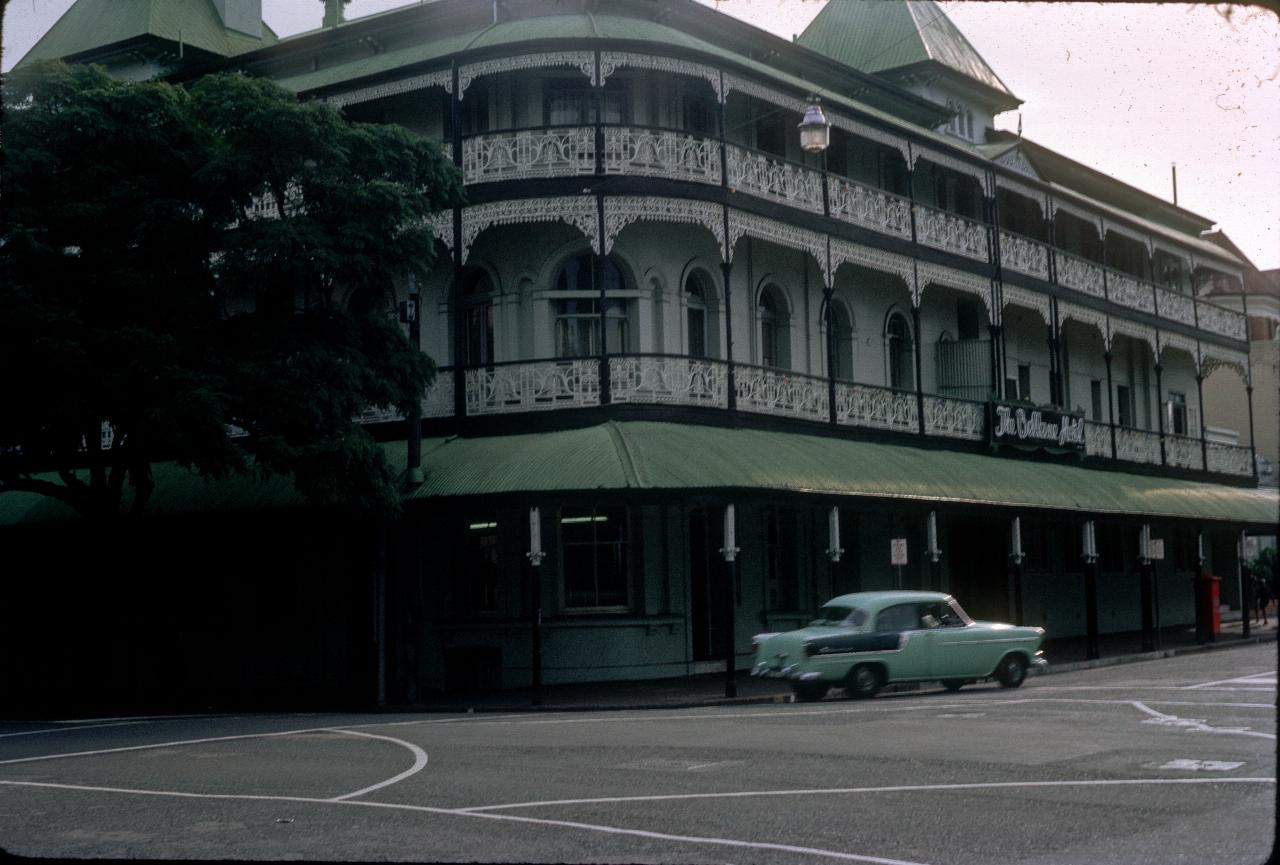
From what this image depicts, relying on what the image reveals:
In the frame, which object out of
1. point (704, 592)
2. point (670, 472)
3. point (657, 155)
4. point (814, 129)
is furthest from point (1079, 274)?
point (670, 472)

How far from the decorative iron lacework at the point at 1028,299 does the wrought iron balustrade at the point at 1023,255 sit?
430 mm

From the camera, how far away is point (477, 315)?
91.1ft

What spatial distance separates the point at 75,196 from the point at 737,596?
1287cm

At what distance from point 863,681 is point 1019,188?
1733 centimetres

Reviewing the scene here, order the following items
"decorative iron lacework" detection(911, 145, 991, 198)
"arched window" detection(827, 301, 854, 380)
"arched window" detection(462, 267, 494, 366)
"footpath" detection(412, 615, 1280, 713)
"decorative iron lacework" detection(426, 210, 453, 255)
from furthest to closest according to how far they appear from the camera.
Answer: "decorative iron lacework" detection(911, 145, 991, 198) < "arched window" detection(827, 301, 854, 380) < "arched window" detection(462, 267, 494, 366) < "decorative iron lacework" detection(426, 210, 453, 255) < "footpath" detection(412, 615, 1280, 713)

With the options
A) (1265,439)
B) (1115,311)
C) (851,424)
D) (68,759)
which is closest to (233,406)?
(68,759)

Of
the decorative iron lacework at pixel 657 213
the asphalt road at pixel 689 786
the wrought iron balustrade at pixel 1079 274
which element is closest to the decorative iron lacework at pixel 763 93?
the decorative iron lacework at pixel 657 213

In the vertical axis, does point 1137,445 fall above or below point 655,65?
below

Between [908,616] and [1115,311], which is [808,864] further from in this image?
[1115,311]

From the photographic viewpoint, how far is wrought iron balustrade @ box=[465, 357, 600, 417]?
83.1ft

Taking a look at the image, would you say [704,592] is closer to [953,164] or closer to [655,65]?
[655,65]

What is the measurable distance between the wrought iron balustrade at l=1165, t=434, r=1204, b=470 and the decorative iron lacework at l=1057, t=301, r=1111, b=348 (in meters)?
3.71

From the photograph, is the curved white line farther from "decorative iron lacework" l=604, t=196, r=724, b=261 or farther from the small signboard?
the small signboard

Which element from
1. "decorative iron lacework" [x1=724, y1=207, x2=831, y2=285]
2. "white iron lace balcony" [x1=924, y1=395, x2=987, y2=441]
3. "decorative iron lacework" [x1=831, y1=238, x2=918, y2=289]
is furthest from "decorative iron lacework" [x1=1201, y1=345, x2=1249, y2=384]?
"decorative iron lacework" [x1=724, y1=207, x2=831, y2=285]
